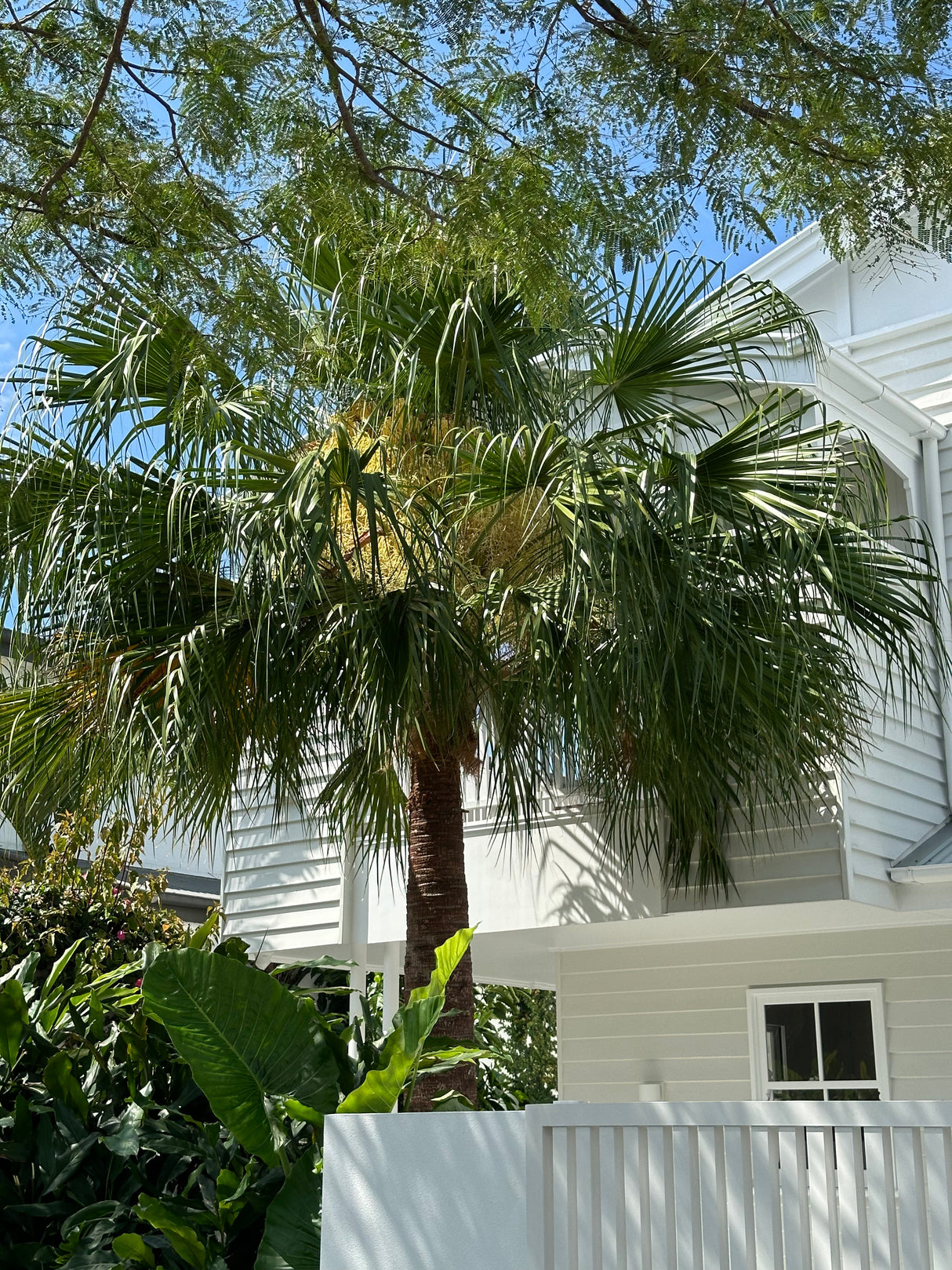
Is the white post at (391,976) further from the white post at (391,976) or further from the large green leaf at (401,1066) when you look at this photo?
the large green leaf at (401,1066)

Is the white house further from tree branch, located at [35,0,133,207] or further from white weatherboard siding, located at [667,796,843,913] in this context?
tree branch, located at [35,0,133,207]

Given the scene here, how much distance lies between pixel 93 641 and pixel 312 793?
471 centimetres

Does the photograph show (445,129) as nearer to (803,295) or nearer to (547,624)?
(547,624)

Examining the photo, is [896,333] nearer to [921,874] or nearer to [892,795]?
[892,795]

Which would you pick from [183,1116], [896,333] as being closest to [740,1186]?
[183,1116]

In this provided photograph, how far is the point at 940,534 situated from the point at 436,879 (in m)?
5.05

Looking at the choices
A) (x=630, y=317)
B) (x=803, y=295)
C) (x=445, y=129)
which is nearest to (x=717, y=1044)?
(x=630, y=317)

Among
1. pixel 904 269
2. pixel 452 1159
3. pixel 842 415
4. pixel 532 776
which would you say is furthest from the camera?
pixel 904 269

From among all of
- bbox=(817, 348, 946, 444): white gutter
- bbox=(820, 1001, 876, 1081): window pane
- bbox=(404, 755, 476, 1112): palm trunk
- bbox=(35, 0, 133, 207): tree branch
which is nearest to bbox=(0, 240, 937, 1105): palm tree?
bbox=(404, 755, 476, 1112): palm trunk

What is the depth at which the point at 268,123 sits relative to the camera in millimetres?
4664

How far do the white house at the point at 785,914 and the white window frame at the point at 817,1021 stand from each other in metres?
0.01

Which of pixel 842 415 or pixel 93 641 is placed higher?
pixel 842 415

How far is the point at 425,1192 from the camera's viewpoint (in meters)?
4.43

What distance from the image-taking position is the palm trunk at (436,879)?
6766mm
